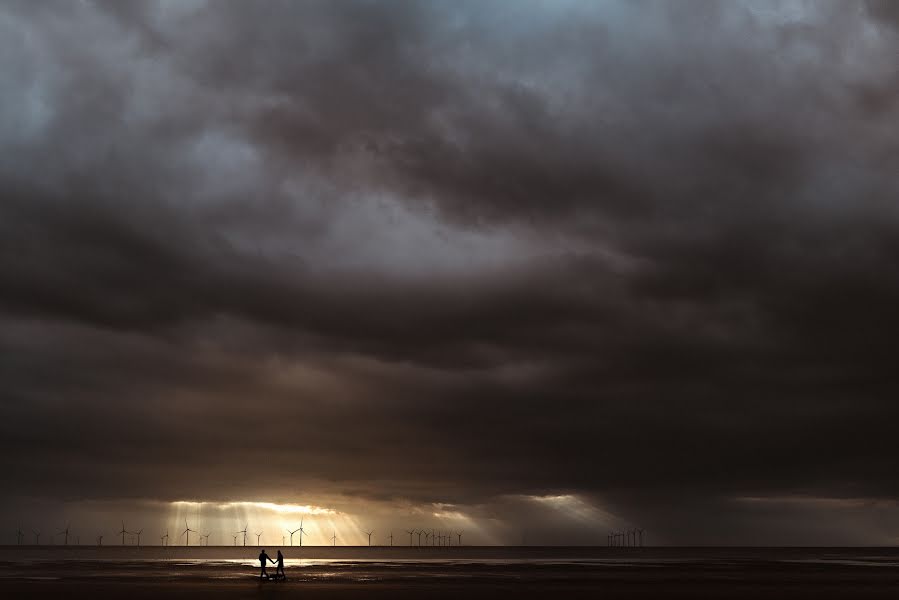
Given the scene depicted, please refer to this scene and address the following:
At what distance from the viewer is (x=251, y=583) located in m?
84.5

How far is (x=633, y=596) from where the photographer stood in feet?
237

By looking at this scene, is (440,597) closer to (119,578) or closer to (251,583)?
(251,583)

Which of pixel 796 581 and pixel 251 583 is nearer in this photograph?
pixel 251 583

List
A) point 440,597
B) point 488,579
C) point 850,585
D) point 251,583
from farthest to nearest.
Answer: point 488,579 < point 850,585 < point 251,583 < point 440,597

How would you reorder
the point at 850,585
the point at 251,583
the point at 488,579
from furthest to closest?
the point at 488,579
the point at 850,585
the point at 251,583

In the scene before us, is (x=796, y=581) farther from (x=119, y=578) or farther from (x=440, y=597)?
(x=119, y=578)

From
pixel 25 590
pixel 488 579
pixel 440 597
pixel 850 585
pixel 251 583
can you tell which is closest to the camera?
pixel 440 597

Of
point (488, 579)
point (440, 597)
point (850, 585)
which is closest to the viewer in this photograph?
point (440, 597)

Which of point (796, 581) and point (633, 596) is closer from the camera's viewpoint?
point (633, 596)

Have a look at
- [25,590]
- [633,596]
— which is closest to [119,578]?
[25,590]

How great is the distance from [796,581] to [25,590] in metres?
80.1

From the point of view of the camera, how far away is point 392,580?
93188 mm

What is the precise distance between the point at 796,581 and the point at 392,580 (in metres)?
45.4

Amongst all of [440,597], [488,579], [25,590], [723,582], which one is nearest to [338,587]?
[440,597]
